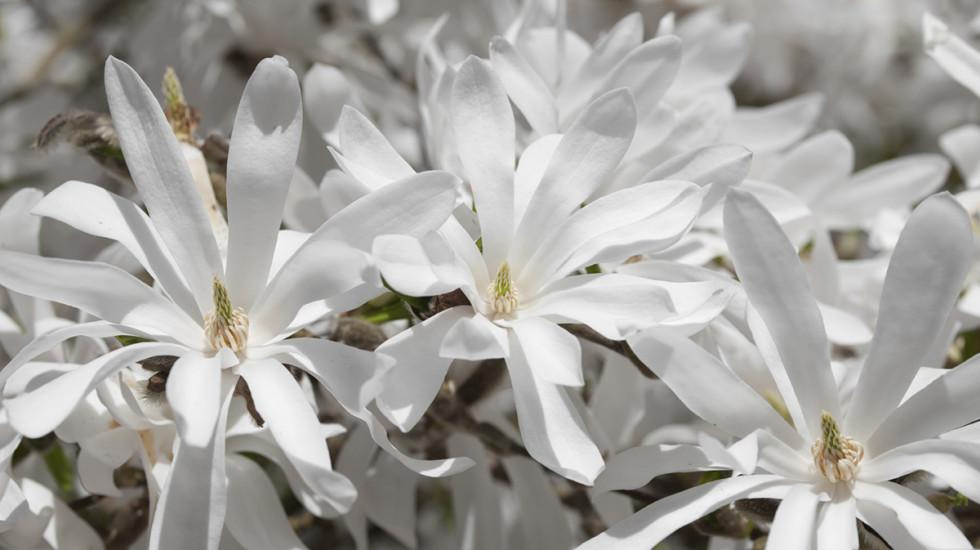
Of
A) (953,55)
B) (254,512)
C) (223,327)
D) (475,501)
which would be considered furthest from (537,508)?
(953,55)

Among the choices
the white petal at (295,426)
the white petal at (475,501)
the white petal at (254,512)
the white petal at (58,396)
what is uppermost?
the white petal at (58,396)

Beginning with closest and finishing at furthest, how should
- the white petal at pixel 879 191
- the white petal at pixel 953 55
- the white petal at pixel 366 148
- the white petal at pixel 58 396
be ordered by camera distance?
the white petal at pixel 58 396 → the white petal at pixel 366 148 → the white petal at pixel 953 55 → the white petal at pixel 879 191

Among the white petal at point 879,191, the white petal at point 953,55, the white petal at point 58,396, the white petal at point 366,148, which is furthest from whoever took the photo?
the white petal at point 879,191

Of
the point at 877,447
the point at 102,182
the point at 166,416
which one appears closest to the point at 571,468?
the point at 877,447

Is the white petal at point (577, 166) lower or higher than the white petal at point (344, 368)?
higher

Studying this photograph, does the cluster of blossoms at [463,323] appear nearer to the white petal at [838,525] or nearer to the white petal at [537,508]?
the white petal at [838,525]

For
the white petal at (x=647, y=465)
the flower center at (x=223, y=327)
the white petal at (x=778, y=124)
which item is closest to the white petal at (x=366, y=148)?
the flower center at (x=223, y=327)

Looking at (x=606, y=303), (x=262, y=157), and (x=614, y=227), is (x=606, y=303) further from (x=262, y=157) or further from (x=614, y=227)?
(x=262, y=157)

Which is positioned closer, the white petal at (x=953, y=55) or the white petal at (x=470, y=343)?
the white petal at (x=470, y=343)
